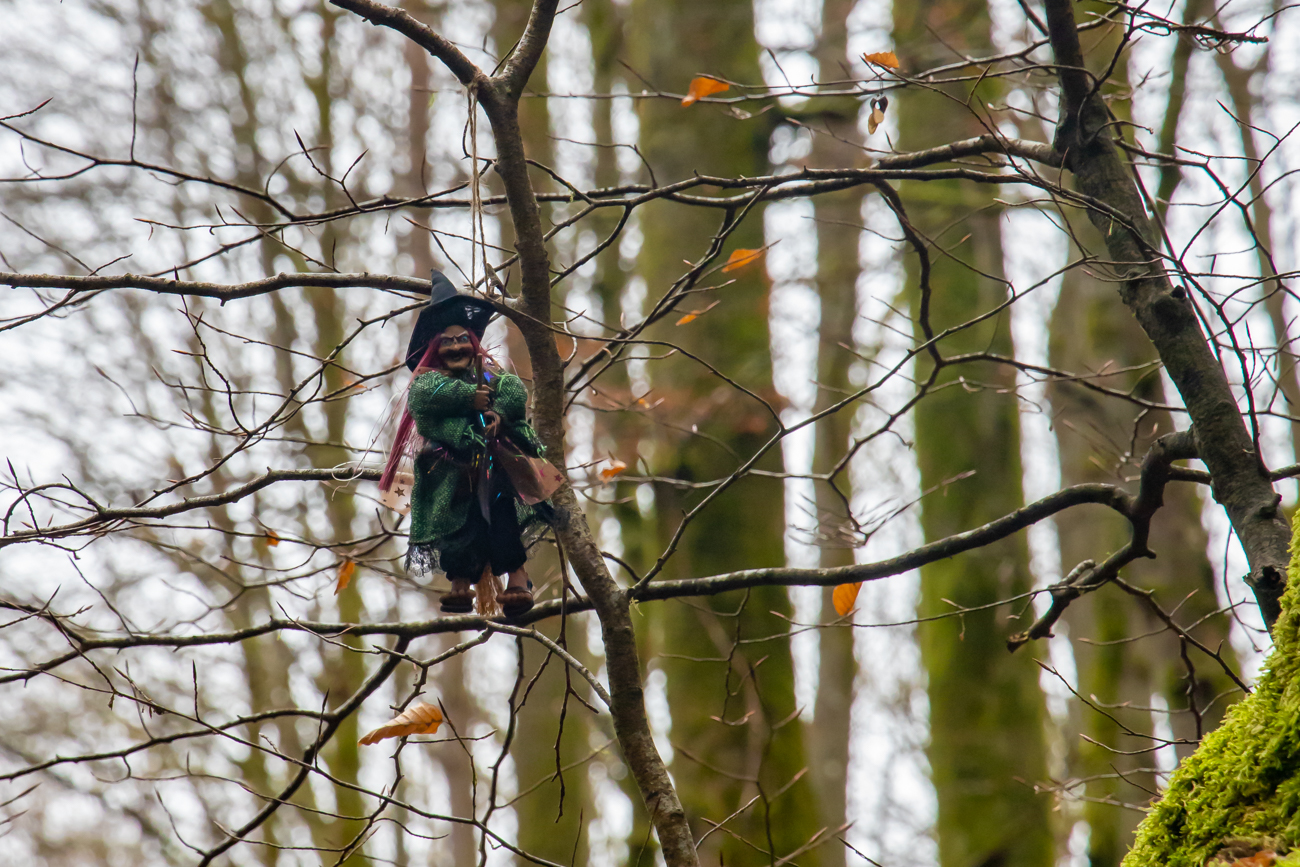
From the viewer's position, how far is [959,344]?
22.1 ft

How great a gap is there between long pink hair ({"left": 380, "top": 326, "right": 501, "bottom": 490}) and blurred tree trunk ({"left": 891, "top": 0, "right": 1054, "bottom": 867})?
3137 mm

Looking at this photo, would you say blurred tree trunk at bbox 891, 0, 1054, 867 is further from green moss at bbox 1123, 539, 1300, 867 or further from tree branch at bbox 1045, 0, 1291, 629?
green moss at bbox 1123, 539, 1300, 867

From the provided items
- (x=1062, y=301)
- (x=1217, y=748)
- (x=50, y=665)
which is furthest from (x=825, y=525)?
(x=1062, y=301)

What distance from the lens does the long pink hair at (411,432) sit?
286cm

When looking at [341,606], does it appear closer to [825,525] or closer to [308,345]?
[308,345]

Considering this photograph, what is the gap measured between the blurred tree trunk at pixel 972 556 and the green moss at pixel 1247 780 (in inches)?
124

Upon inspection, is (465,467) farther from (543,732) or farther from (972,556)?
(543,732)

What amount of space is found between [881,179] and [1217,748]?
1707mm

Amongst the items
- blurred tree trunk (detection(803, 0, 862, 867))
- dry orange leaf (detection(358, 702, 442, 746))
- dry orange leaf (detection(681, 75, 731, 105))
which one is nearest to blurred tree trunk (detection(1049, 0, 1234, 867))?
blurred tree trunk (detection(803, 0, 862, 867))

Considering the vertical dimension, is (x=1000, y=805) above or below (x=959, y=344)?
below

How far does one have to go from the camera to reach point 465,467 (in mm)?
2855

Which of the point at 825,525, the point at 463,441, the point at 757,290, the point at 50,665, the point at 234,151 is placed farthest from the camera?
the point at 234,151

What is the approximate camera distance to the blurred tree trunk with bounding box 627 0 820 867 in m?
5.18

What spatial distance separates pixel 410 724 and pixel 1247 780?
1876 mm
